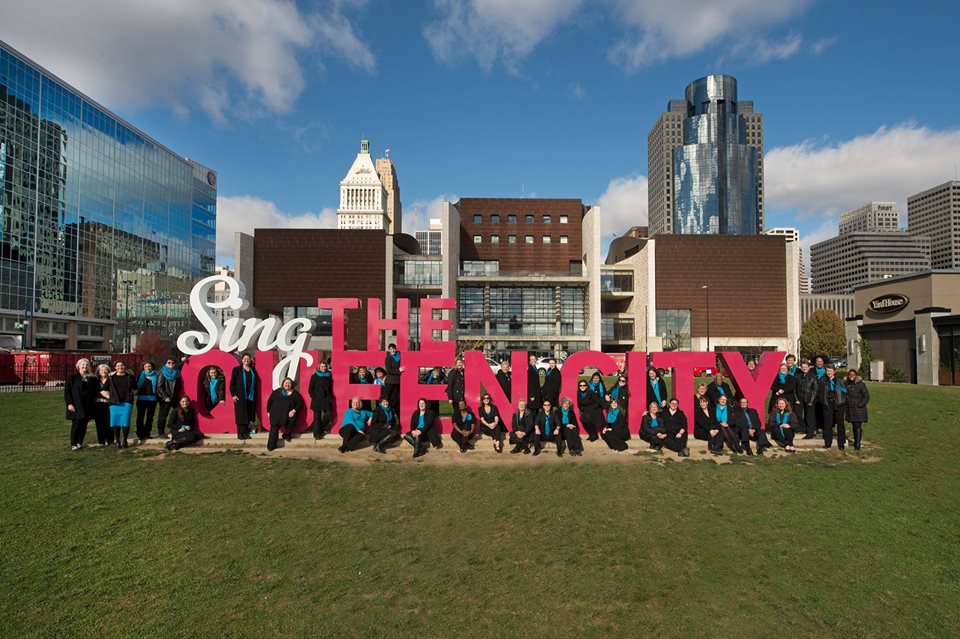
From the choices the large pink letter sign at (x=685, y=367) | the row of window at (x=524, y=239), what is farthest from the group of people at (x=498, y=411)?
the row of window at (x=524, y=239)

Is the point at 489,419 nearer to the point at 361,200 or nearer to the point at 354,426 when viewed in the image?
the point at 354,426

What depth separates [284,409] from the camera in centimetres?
1157

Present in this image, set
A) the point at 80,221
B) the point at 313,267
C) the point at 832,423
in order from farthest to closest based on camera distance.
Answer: the point at 80,221 → the point at 313,267 → the point at 832,423

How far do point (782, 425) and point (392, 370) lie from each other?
29.9 feet

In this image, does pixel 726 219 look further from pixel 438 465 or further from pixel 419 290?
pixel 438 465

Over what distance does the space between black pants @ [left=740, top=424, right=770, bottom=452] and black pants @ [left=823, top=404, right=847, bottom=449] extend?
1.38 meters

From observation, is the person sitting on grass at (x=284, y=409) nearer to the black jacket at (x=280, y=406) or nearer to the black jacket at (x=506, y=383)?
the black jacket at (x=280, y=406)

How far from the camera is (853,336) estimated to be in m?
36.8

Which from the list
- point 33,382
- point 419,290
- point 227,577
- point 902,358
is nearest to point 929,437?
point 227,577

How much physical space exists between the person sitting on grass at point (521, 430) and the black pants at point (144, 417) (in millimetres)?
7982

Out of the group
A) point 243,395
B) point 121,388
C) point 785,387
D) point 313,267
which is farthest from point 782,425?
point 313,267

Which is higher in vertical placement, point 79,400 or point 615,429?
point 79,400

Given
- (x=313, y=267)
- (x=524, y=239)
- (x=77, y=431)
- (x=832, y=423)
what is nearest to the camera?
(x=77, y=431)

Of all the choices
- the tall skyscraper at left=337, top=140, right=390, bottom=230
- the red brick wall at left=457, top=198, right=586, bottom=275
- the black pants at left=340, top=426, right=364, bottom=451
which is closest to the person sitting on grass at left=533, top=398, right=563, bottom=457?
the black pants at left=340, top=426, right=364, bottom=451
